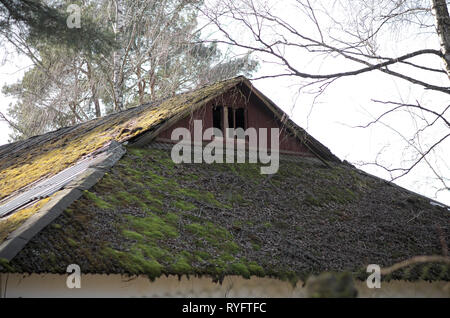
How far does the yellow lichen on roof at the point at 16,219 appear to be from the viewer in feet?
20.1

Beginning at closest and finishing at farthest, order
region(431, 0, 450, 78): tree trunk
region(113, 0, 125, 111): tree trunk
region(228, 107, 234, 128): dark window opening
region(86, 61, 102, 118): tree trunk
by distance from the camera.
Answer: region(431, 0, 450, 78): tree trunk
region(228, 107, 234, 128): dark window opening
region(113, 0, 125, 111): tree trunk
region(86, 61, 102, 118): tree trunk

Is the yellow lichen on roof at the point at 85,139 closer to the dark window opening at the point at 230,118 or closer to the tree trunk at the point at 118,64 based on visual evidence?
the dark window opening at the point at 230,118

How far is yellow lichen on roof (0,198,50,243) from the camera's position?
614 cm

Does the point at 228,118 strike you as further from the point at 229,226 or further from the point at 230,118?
the point at 229,226

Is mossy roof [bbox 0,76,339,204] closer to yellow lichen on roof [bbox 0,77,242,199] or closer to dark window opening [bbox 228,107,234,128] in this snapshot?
yellow lichen on roof [bbox 0,77,242,199]

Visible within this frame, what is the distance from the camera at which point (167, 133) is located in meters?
10.1

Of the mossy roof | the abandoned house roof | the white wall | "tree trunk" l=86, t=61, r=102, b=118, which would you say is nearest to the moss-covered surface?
the abandoned house roof

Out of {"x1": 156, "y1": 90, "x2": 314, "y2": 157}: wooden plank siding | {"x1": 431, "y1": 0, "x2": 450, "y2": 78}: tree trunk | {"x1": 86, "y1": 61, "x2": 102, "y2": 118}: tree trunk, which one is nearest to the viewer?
{"x1": 431, "y1": 0, "x2": 450, "y2": 78}: tree trunk

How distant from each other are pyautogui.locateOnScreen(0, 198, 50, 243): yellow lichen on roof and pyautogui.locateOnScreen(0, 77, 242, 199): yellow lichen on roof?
89.1 inches

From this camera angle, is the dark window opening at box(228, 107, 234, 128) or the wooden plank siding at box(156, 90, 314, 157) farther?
the dark window opening at box(228, 107, 234, 128)

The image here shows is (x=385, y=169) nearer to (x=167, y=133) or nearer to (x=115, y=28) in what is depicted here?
(x=167, y=133)

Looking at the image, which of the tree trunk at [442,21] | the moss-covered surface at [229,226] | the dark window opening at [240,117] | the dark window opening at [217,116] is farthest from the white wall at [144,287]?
the dark window opening at [240,117]
